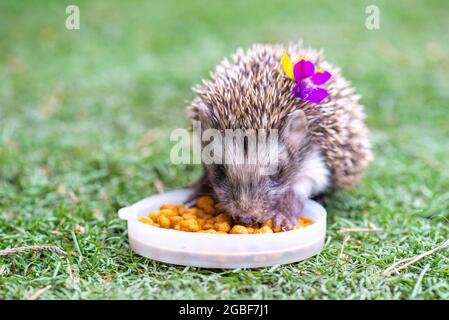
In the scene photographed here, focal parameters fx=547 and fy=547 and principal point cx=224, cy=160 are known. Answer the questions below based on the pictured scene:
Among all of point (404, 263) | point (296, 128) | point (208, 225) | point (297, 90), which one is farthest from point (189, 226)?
point (404, 263)

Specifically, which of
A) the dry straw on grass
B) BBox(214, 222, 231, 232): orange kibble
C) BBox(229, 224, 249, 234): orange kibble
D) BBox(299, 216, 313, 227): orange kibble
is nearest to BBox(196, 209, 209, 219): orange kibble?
BBox(214, 222, 231, 232): orange kibble

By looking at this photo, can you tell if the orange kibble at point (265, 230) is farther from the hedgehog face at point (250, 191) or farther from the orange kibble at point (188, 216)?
the orange kibble at point (188, 216)

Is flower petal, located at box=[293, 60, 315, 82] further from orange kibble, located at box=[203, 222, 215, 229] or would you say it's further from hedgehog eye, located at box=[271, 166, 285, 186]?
orange kibble, located at box=[203, 222, 215, 229]

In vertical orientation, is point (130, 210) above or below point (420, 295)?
above

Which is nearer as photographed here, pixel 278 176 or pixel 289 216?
pixel 278 176

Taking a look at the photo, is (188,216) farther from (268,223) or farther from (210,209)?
(268,223)

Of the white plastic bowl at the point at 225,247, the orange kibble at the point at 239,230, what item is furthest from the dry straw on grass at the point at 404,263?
the orange kibble at the point at 239,230

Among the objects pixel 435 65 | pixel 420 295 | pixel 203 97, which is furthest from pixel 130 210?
pixel 435 65

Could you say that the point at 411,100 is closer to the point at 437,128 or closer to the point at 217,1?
the point at 437,128
